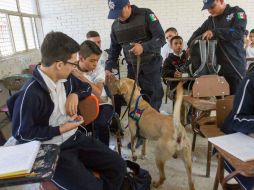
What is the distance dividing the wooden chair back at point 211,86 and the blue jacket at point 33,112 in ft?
6.02

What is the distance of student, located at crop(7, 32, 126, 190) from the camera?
1325 millimetres

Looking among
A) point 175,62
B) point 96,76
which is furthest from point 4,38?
point 175,62

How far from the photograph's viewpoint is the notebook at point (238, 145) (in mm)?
1173

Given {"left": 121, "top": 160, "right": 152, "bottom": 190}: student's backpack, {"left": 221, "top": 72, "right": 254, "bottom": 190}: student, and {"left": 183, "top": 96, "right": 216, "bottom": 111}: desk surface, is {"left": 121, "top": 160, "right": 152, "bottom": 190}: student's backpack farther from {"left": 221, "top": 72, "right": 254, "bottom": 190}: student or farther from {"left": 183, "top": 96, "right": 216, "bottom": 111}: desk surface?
{"left": 183, "top": 96, "right": 216, "bottom": 111}: desk surface

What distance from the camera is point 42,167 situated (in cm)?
102

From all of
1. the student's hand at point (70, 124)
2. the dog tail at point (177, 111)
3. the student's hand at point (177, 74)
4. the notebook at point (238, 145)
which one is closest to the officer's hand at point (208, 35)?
the student's hand at point (177, 74)

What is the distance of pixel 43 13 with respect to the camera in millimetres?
5574

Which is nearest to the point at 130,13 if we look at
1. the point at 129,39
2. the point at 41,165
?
the point at 129,39

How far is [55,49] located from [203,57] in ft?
6.83

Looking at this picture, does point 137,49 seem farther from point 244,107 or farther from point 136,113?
point 244,107

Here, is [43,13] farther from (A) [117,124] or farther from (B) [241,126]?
(B) [241,126]

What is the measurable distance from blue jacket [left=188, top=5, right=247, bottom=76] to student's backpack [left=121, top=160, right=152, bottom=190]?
5.63 ft

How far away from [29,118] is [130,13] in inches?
68.5

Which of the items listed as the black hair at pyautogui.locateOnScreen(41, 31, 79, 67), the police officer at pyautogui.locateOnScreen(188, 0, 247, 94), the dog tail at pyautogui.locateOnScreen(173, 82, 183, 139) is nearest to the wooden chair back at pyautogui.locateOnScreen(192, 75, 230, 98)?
the police officer at pyautogui.locateOnScreen(188, 0, 247, 94)
